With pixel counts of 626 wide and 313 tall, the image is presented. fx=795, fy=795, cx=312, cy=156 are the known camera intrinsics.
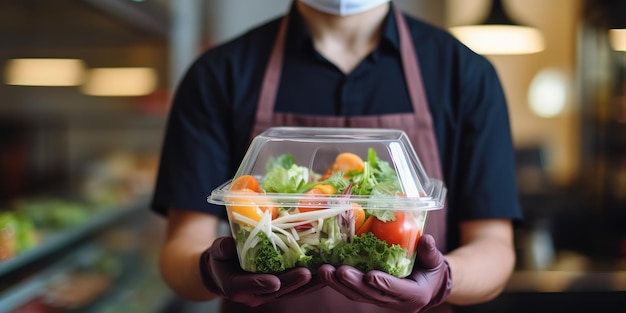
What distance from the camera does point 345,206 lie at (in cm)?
114

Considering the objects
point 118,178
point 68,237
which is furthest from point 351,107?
point 118,178

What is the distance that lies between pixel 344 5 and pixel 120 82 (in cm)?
326

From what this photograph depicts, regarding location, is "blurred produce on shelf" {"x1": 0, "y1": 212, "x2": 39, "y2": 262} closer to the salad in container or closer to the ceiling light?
the salad in container

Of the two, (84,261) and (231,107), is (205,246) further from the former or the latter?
(84,261)

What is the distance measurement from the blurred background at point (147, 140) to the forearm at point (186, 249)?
0.74 metres

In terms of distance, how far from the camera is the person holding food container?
1.68 m

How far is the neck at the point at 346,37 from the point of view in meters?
1.75

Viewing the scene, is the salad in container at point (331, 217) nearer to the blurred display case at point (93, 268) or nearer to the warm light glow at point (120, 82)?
the blurred display case at point (93, 268)

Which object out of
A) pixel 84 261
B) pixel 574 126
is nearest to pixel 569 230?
pixel 574 126

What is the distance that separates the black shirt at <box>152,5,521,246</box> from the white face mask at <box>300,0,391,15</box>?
9 centimetres

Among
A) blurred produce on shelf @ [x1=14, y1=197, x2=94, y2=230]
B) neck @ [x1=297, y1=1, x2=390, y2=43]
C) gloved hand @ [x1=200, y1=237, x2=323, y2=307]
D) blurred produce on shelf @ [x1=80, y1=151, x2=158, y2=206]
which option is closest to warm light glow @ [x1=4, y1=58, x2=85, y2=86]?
blurred produce on shelf @ [x1=80, y1=151, x2=158, y2=206]

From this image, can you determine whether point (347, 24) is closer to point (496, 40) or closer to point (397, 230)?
point (397, 230)

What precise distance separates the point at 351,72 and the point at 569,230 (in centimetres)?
478

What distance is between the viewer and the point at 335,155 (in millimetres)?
1443
